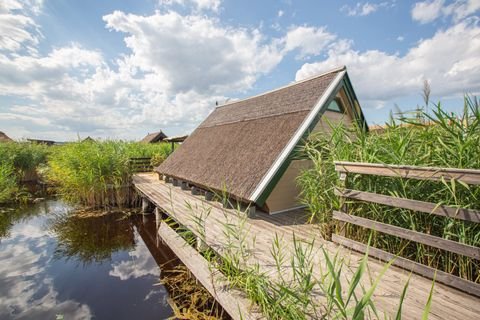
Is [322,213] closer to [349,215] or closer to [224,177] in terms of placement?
[349,215]

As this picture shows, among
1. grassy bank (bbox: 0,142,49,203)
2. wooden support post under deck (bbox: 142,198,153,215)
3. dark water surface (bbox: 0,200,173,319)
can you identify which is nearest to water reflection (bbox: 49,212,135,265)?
dark water surface (bbox: 0,200,173,319)

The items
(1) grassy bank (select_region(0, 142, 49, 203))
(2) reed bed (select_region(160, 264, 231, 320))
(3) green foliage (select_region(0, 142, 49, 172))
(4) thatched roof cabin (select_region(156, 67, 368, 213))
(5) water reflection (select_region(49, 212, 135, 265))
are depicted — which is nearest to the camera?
(2) reed bed (select_region(160, 264, 231, 320))

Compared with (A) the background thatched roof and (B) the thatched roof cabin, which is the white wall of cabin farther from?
(A) the background thatched roof

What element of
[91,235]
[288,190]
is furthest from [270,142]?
[91,235]

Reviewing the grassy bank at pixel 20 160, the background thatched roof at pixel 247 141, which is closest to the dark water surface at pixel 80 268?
the background thatched roof at pixel 247 141

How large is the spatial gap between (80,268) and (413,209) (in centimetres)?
620

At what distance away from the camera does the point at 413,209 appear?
250cm

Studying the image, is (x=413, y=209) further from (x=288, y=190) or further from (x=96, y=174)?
(x=96, y=174)

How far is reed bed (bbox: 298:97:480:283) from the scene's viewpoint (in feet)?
7.86

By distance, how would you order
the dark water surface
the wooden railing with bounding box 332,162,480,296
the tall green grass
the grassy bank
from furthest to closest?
the grassy bank → the tall green grass → the dark water surface → the wooden railing with bounding box 332,162,480,296

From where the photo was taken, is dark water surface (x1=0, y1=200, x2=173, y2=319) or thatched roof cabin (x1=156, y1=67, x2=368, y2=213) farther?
thatched roof cabin (x1=156, y1=67, x2=368, y2=213)

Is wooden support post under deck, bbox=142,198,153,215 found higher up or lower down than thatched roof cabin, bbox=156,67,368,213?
lower down

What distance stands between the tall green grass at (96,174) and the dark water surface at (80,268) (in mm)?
923

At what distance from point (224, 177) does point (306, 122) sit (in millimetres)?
2273
